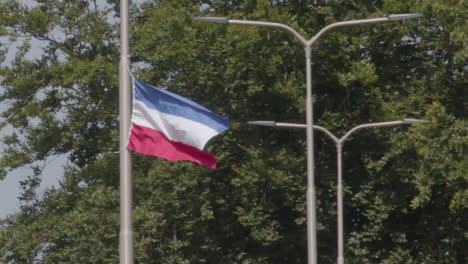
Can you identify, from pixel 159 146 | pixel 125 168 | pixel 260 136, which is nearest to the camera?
pixel 125 168

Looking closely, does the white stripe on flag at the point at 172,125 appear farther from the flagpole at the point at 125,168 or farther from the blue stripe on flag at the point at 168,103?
the flagpole at the point at 125,168

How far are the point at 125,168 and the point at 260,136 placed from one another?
866 inches

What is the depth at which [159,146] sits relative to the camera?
43.5ft

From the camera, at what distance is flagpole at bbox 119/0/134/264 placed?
12.6 metres

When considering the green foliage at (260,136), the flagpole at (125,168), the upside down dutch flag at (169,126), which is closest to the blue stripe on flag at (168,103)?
the upside down dutch flag at (169,126)

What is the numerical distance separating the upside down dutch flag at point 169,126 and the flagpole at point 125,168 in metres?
0.19

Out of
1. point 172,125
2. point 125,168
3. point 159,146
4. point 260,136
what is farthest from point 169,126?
point 260,136

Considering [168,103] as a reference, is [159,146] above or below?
below

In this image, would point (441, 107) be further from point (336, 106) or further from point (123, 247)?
point (123, 247)

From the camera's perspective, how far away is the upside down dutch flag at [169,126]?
1320cm

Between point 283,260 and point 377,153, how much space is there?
4.45 m

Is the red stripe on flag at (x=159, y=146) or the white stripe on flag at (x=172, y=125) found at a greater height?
the white stripe on flag at (x=172, y=125)

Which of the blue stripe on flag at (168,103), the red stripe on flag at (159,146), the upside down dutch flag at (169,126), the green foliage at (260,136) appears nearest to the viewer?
the red stripe on flag at (159,146)

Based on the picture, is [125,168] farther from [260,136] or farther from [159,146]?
[260,136]
